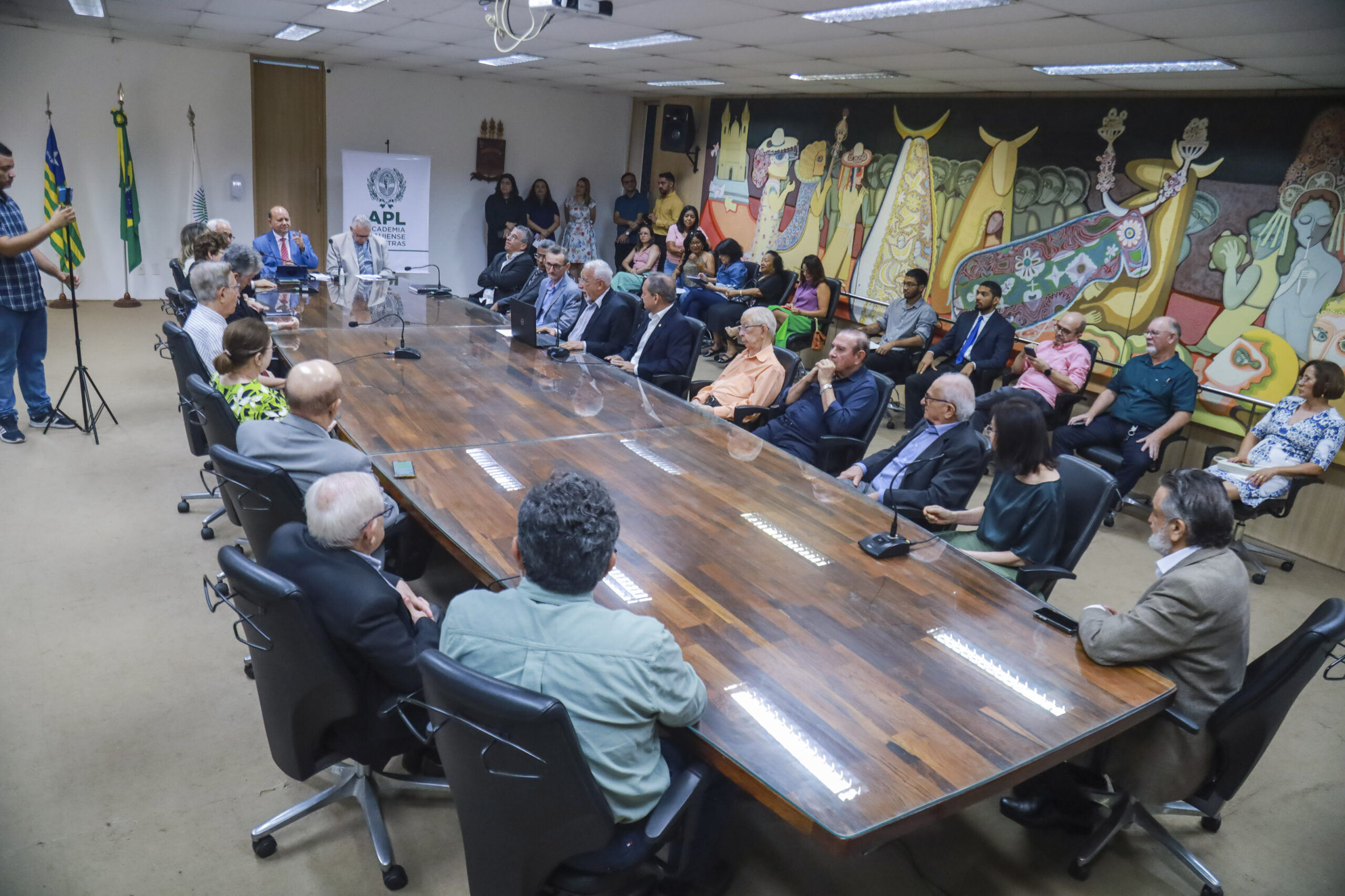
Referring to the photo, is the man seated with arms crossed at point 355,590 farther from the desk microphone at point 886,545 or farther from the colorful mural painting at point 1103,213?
the colorful mural painting at point 1103,213

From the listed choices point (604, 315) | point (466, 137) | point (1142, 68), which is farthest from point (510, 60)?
point (1142, 68)

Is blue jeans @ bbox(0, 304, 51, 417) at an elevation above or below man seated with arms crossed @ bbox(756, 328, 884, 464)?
below

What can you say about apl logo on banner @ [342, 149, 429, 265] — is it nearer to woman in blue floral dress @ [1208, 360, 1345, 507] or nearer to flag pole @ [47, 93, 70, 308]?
flag pole @ [47, 93, 70, 308]

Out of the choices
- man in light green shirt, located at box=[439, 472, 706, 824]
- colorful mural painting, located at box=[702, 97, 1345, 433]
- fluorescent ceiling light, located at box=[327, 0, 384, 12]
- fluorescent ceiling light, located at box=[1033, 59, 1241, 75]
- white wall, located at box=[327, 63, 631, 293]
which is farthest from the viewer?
white wall, located at box=[327, 63, 631, 293]

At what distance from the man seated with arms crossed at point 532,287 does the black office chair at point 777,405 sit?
78.3 inches

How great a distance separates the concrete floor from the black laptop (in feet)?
7.03

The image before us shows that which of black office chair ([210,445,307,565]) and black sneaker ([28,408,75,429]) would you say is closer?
black office chair ([210,445,307,565])

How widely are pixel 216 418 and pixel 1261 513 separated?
5211mm

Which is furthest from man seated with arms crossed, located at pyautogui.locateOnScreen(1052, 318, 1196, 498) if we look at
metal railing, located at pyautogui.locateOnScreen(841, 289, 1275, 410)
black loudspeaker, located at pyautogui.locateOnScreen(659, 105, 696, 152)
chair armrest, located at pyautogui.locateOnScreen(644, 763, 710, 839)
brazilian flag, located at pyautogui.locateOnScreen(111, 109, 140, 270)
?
brazilian flag, located at pyautogui.locateOnScreen(111, 109, 140, 270)

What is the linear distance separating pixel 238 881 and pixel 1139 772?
2444 mm

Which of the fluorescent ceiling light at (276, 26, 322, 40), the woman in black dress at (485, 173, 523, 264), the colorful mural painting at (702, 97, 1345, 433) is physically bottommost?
the woman in black dress at (485, 173, 523, 264)

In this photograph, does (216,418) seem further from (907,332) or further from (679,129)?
(679,129)

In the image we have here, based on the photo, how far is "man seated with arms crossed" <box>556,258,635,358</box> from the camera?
570 cm

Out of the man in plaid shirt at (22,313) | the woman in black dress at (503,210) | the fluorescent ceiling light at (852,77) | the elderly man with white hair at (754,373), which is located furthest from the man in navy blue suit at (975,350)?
the woman in black dress at (503,210)
